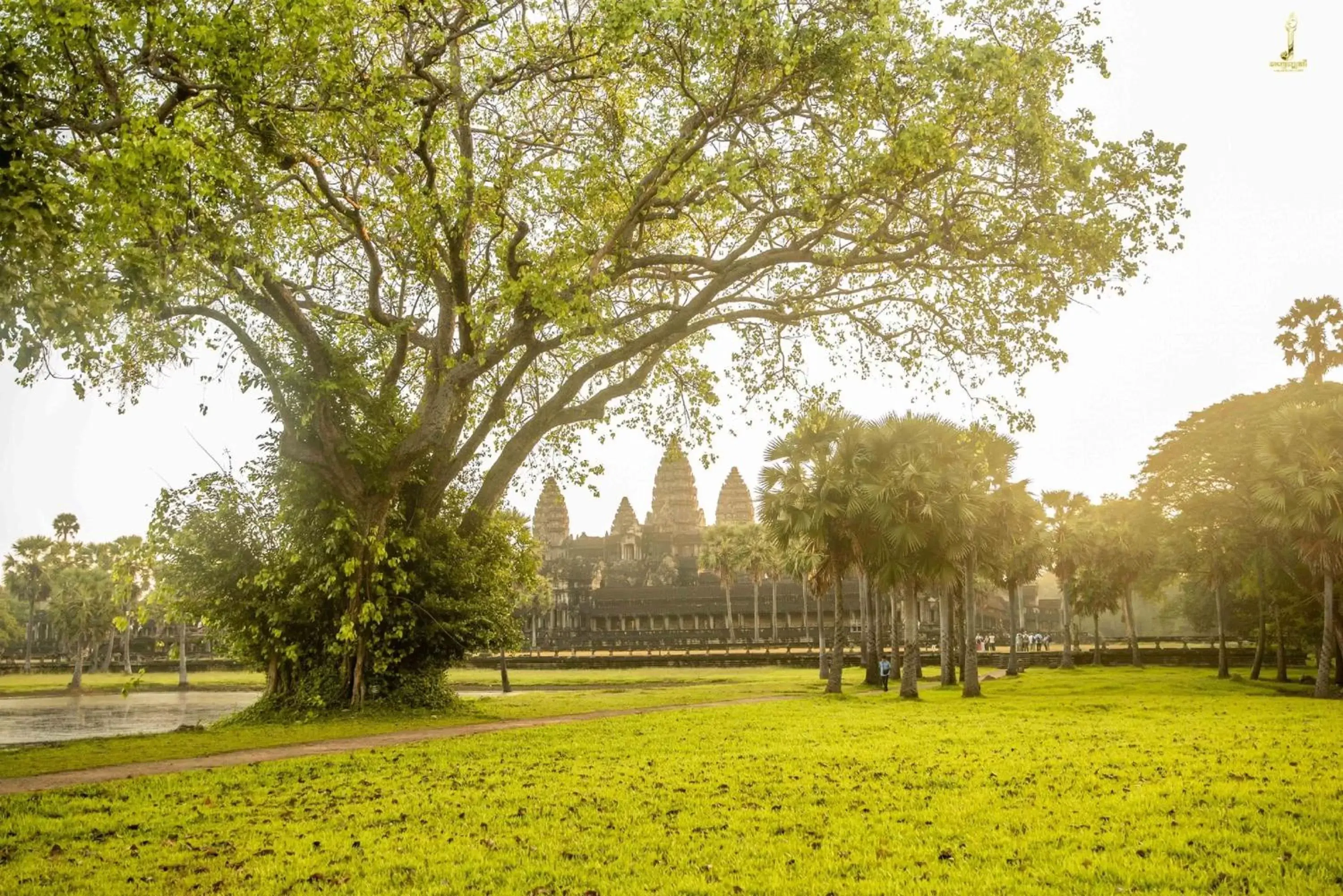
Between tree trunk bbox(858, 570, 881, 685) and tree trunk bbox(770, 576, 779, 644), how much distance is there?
25804 millimetres

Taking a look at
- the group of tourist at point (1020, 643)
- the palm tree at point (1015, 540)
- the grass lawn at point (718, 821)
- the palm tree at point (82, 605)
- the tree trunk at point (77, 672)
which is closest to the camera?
the grass lawn at point (718, 821)

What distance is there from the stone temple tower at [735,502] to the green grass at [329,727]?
231 ft

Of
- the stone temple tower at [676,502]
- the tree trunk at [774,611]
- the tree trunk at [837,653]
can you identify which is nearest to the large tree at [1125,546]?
the tree trunk at [837,653]

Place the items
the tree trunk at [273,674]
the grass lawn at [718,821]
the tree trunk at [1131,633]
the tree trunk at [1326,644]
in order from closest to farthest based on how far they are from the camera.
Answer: the grass lawn at [718,821]
the tree trunk at [273,674]
the tree trunk at [1326,644]
the tree trunk at [1131,633]

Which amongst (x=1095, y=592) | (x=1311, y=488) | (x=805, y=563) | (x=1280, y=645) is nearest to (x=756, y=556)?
(x=1095, y=592)

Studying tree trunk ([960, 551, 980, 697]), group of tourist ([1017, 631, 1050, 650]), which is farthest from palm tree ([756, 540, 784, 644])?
tree trunk ([960, 551, 980, 697])

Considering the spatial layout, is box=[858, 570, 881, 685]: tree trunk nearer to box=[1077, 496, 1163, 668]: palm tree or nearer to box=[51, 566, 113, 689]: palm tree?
box=[1077, 496, 1163, 668]: palm tree

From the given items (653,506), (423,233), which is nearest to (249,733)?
(423,233)

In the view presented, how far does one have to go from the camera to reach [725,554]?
65.2 meters

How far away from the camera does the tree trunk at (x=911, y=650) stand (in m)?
25.1

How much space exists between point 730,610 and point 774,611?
Result: 18.9 ft

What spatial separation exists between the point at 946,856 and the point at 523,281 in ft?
31.0

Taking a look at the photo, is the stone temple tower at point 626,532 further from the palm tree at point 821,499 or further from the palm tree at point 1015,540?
the palm tree at point 821,499

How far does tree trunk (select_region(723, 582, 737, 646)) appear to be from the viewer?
223 ft
